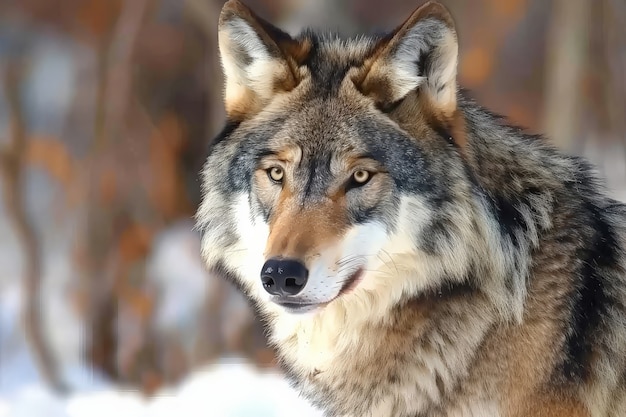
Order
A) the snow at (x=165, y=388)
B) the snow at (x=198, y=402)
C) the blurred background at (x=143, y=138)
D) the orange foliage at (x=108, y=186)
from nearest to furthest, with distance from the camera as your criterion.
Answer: the snow at (x=198, y=402)
the snow at (x=165, y=388)
the blurred background at (x=143, y=138)
the orange foliage at (x=108, y=186)

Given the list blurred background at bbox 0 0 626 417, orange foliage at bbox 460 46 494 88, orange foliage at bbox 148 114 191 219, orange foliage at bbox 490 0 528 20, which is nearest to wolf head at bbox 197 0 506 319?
blurred background at bbox 0 0 626 417

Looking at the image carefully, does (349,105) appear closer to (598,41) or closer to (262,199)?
(262,199)

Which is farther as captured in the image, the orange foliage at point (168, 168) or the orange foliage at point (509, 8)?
the orange foliage at point (509, 8)

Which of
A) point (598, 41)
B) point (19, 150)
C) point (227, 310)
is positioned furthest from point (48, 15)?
point (598, 41)

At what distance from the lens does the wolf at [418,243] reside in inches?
122

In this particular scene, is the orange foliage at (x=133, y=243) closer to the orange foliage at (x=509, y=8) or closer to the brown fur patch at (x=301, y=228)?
the orange foliage at (x=509, y=8)

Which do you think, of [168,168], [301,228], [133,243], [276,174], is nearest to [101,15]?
[168,168]

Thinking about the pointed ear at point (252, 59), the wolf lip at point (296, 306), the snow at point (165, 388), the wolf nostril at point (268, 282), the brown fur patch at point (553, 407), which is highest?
the pointed ear at point (252, 59)

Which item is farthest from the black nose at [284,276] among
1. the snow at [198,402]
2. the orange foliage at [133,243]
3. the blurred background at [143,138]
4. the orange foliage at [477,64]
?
the orange foliage at [477,64]

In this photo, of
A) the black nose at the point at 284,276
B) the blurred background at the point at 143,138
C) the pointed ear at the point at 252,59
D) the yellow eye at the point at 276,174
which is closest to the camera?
the black nose at the point at 284,276

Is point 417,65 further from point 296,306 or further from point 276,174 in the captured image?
point 296,306

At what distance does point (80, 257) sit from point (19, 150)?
4.96 feet

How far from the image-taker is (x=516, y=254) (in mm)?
3258

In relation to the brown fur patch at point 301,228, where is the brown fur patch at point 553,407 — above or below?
below
